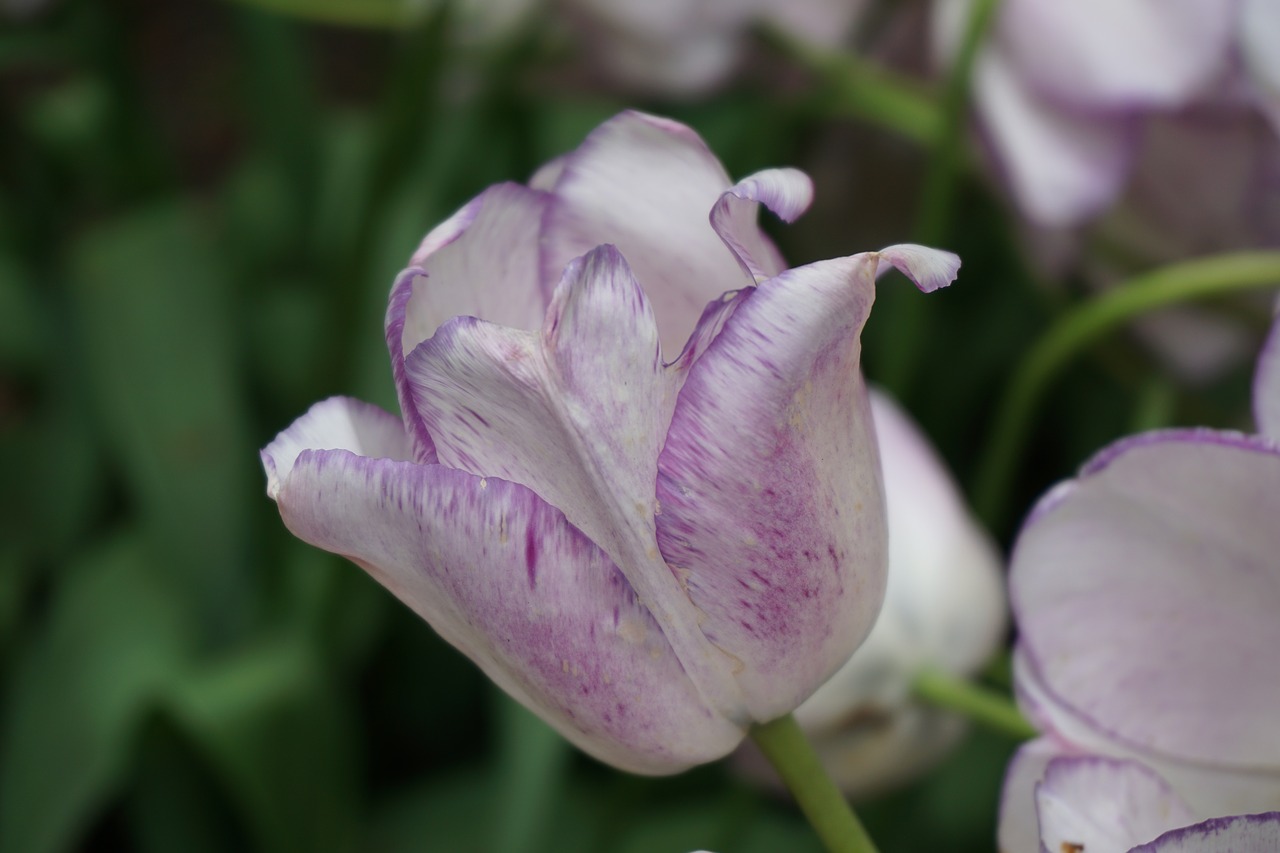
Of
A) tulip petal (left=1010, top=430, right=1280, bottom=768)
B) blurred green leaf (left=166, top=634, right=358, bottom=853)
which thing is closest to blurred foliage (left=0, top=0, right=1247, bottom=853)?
blurred green leaf (left=166, top=634, right=358, bottom=853)

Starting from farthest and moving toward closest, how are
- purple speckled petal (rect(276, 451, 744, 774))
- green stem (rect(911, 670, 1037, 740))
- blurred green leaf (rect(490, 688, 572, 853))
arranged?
1. blurred green leaf (rect(490, 688, 572, 853))
2. green stem (rect(911, 670, 1037, 740))
3. purple speckled petal (rect(276, 451, 744, 774))

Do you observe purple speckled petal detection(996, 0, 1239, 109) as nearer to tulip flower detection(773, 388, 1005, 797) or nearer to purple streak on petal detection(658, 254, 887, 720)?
tulip flower detection(773, 388, 1005, 797)

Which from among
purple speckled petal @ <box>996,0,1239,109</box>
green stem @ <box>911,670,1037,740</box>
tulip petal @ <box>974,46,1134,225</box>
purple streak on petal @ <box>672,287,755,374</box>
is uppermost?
purple streak on petal @ <box>672,287,755,374</box>

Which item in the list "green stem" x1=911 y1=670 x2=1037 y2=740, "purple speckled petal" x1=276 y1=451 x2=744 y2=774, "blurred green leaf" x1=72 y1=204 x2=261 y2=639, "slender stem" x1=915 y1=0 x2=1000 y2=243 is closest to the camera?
"purple speckled petal" x1=276 y1=451 x2=744 y2=774

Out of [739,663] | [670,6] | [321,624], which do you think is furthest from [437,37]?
[739,663]

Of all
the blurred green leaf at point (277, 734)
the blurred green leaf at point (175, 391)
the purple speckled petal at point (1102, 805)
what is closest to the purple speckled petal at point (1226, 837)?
the purple speckled petal at point (1102, 805)

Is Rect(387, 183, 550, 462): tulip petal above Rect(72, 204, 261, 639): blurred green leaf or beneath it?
above
